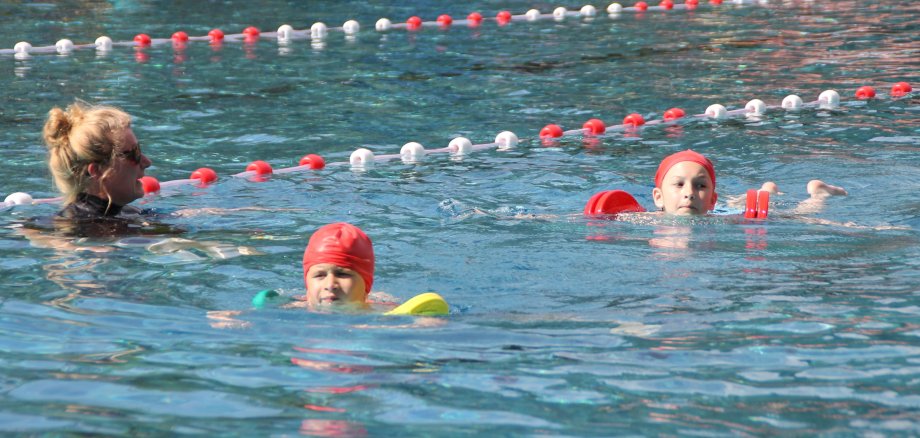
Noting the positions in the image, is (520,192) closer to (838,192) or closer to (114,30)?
(838,192)

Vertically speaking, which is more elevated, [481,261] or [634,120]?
[634,120]

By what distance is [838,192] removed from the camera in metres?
8.02

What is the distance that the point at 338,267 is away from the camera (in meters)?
5.37

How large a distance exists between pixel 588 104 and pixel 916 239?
17.6 ft

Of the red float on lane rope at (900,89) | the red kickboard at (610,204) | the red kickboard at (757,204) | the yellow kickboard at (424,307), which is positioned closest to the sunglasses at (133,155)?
the yellow kickboard at (424,307)

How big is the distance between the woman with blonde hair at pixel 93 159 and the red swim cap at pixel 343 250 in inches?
68.4

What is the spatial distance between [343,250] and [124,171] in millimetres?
1969

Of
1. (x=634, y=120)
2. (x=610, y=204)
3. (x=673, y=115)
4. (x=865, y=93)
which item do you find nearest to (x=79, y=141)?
(x=610, y=204)

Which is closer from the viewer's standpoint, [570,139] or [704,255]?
[704,255]

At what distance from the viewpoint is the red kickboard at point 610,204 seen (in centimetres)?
735

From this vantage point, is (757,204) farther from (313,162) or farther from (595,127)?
(313,162)

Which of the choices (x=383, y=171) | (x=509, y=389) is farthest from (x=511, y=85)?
(x=509, y=389)

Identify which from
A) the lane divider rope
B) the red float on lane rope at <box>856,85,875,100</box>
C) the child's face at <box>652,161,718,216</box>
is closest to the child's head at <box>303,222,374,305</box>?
the child's face at <box>652,161,718,216</box>

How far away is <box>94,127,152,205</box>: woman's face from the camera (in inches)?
262
